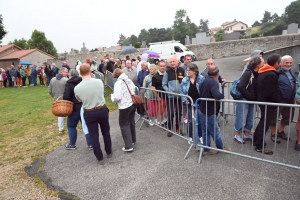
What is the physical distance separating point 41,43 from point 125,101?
69546mm

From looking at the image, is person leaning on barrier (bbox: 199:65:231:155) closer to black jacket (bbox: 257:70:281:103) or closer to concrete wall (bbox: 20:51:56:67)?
black jacket (bbox: 257:70:281:103)

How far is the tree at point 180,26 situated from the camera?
2945 inches

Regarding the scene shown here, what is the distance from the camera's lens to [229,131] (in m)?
4.82

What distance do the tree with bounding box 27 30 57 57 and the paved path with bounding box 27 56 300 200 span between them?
218 feet

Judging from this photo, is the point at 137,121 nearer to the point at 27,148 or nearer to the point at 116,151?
the point at 116,151

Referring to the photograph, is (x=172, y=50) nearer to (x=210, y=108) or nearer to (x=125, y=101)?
(x=125, y=101)

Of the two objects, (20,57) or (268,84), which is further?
(20,57)

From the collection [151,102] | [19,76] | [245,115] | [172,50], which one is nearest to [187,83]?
[151,102]

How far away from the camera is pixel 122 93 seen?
3982mm

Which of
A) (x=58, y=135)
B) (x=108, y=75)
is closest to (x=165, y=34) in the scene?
(x=108, y=75)

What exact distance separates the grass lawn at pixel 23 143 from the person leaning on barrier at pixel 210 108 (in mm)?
2745

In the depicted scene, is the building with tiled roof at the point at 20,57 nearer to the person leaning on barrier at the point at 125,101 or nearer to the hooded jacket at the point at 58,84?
the hooded jacket at the point at 58,84

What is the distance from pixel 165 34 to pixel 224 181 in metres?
75.5

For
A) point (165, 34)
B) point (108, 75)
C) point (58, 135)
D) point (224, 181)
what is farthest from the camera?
point (165, 34)
